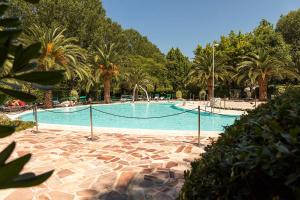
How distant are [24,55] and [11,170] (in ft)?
0.85

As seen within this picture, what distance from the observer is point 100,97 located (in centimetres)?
3897

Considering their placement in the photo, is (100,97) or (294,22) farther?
(294,22)

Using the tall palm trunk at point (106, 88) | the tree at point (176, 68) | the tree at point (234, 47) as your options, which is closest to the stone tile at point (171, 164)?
the tall palm trunk at point (106, 88)

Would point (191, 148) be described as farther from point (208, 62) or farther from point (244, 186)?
point (208, 62)

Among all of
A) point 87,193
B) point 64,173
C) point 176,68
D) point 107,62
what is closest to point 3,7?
point 87,193

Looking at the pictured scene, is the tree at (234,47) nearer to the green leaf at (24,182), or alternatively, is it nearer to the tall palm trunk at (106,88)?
the tall palm trunk at (106,88)

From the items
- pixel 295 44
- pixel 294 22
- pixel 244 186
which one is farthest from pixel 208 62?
pixel 244 186

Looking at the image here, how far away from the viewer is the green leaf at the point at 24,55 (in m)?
0.69

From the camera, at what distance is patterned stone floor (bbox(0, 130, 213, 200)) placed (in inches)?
215

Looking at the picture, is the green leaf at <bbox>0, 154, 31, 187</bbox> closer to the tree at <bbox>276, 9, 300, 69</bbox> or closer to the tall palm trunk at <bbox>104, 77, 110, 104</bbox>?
the tall palm trunk at <bbox>104, 77, 110, 104</bbox>

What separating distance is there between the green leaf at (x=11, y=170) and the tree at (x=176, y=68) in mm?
49667

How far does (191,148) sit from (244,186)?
23.5ft

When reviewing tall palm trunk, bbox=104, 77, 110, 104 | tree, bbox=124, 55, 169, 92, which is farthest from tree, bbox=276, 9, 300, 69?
tall palm trunk, bbox=104, 77, 110, 104

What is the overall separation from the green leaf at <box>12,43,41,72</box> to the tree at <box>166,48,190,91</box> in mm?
49614
